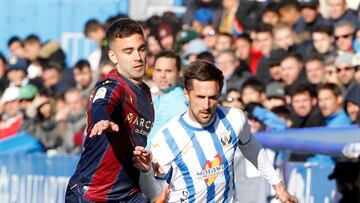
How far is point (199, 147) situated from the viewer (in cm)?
851

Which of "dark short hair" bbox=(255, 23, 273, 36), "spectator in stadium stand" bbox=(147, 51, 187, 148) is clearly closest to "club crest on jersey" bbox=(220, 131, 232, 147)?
"spectator in stadium stand" bbox=(147, 51, 187, 148)

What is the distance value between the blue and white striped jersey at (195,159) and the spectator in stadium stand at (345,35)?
5524 millimetres

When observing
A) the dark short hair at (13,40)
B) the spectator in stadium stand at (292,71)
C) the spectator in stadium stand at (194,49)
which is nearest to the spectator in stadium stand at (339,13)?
the spectator in stadium stand at (292,71)

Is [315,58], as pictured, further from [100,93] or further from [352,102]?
[100,93]

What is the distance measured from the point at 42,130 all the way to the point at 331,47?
441 cm

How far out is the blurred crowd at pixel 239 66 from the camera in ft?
43.2

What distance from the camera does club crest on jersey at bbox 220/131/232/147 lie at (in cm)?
858

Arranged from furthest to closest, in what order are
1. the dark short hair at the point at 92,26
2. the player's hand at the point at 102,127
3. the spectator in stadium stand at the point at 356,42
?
the dark short hair at the point at 92,26 < the spectator in stadium stand at the point at 356,42 < the player's hand at the point at 102,127

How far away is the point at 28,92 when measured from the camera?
56.7 ft

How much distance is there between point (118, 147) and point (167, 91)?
2924 millimetres

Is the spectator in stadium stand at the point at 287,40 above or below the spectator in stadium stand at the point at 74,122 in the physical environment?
above

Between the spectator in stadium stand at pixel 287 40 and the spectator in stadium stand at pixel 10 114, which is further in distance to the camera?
the spectator in stadium stand at pixel 10 114

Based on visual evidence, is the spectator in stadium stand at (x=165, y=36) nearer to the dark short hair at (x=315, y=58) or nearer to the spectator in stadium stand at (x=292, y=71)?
the spectator in stadium stand at (x=292, y=71)

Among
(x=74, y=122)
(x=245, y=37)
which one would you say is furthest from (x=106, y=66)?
(x=245, y=37)
